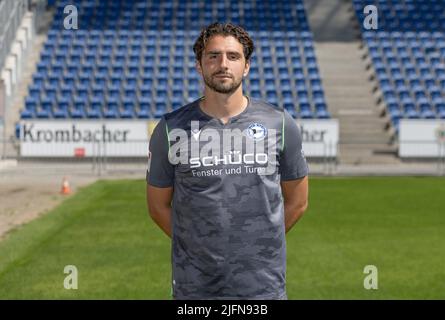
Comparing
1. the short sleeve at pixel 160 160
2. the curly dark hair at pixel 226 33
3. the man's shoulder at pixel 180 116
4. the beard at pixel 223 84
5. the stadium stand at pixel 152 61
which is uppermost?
the stadium stand at pixel 152 61

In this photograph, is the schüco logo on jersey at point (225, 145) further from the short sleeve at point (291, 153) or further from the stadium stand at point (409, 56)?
the stadium stand at point (409, 56)

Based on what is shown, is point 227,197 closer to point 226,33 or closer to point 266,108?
point 266,108

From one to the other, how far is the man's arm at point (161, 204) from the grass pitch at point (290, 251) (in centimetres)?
444

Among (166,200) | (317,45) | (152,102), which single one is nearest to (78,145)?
(152,102)

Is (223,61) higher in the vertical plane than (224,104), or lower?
higher

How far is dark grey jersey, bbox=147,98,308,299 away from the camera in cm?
376

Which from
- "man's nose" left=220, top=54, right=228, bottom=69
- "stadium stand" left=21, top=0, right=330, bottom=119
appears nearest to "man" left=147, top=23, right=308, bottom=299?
"man's nose" left=220, top=54, right=228, bottom=69

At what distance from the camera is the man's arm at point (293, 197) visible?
4.09 m

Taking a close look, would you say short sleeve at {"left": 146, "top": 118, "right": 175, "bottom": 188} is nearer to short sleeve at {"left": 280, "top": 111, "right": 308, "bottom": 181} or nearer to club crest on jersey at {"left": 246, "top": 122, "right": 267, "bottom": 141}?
club crest on jersey at {"left": 246, "top": 122, "right": 267, "bottom": 141}

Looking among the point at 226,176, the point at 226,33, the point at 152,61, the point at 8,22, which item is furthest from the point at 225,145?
the point at 8,22

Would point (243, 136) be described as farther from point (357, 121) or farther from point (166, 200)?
point (357, 121)

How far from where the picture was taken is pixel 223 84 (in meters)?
3.73

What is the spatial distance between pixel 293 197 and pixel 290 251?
7.32 metres

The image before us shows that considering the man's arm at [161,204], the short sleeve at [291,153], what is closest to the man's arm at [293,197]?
the short sleeve at [291,153]
